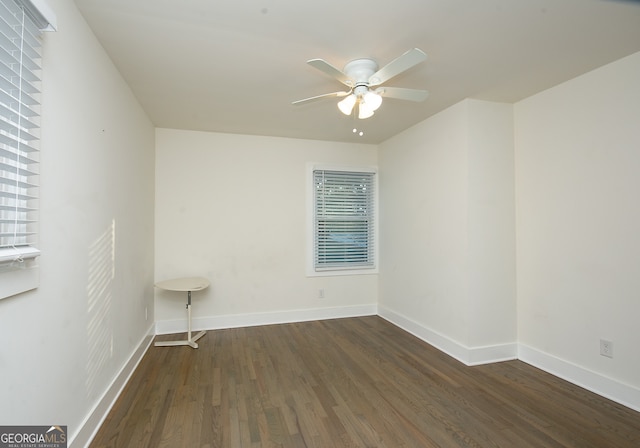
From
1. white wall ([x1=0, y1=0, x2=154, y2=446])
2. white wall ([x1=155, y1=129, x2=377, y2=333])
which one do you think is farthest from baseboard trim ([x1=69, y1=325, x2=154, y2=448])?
white wall ([x1=155, y1=129, x2=377, y2=333])

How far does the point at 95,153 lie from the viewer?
1.97 m

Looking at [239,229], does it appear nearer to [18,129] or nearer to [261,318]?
[261,318]

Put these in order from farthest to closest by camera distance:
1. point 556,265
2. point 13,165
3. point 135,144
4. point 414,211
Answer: point 414,211 < point 135,144 < point 556,265 < point 13,165

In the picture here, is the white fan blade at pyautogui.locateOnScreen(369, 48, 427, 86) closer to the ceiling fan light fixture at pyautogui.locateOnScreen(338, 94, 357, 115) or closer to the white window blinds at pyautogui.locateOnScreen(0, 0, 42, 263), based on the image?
the ceiling fan light fixture at pyautogui.locateOnScreen(338, 94, 357, 115)

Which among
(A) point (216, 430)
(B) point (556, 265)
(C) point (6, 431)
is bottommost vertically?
(A) point (216, 430)

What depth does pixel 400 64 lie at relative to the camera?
1.86 meters

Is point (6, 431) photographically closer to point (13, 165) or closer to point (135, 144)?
point (13, 165)

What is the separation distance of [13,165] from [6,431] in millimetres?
1017

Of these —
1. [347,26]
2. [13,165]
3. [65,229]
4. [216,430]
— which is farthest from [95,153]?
[216,430]

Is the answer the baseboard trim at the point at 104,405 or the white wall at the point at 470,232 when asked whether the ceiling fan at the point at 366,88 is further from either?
the baseboard trim at the point at 104,405

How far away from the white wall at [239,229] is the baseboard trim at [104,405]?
3.19ft

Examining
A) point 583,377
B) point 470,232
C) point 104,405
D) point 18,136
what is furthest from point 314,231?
point 18,136

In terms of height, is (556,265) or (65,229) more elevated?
(65,229)

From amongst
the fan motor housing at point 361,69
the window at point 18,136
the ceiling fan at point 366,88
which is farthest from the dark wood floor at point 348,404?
the fan motor housing at point 361,69
